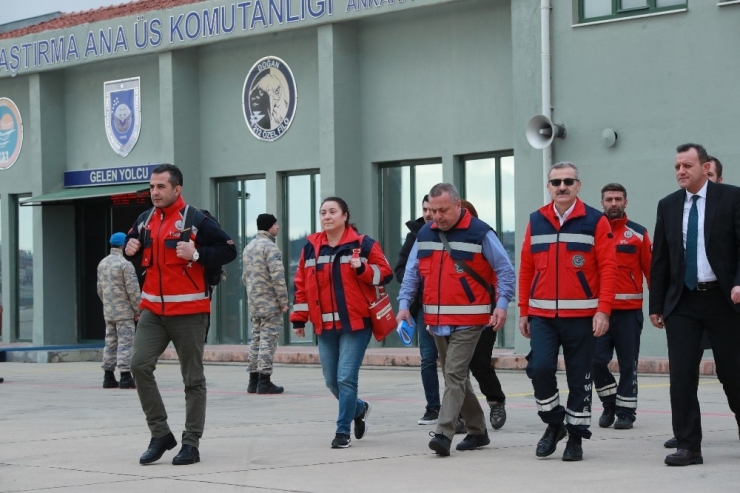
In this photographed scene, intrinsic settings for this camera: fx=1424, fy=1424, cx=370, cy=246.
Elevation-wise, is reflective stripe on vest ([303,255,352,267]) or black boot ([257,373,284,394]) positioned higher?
reflective stripe on vest ([303,255,352,267])

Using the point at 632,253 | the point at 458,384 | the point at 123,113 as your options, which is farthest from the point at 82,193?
the point at 458,384

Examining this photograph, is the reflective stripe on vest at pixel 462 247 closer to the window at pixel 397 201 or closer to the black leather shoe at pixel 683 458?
the black leather shoe at pixel 683 458

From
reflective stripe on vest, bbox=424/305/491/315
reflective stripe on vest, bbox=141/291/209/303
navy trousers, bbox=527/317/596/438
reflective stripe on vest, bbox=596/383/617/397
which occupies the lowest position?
reflective stripe on vest, bbox=596/383/617/397

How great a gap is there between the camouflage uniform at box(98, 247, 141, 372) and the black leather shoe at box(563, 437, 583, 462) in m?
8.75

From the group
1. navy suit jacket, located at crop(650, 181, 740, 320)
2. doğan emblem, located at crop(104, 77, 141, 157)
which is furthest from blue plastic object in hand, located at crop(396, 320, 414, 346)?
doğan emblem, located at crop(104, 77, 141, 157)

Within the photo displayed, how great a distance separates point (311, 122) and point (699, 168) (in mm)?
15732

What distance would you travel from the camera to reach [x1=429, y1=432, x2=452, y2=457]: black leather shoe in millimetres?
9742

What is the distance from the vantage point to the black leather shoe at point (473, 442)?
10250 mm

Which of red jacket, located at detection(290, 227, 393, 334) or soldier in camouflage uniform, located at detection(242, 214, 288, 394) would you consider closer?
red jacket, located at detection(290, 227, 393, 334)

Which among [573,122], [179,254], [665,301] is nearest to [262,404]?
[179,254]

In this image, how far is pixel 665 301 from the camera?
9414mm

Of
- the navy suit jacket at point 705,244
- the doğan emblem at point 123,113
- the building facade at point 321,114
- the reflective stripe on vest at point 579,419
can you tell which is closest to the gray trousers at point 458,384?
Result: the reflective stripe on vest at point 579,419

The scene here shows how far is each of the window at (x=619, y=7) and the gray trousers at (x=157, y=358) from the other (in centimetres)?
1159

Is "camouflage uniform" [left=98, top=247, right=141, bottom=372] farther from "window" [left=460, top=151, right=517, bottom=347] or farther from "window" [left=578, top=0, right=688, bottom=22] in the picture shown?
"window" [left=578, top=0, right=688, bottom=22]
